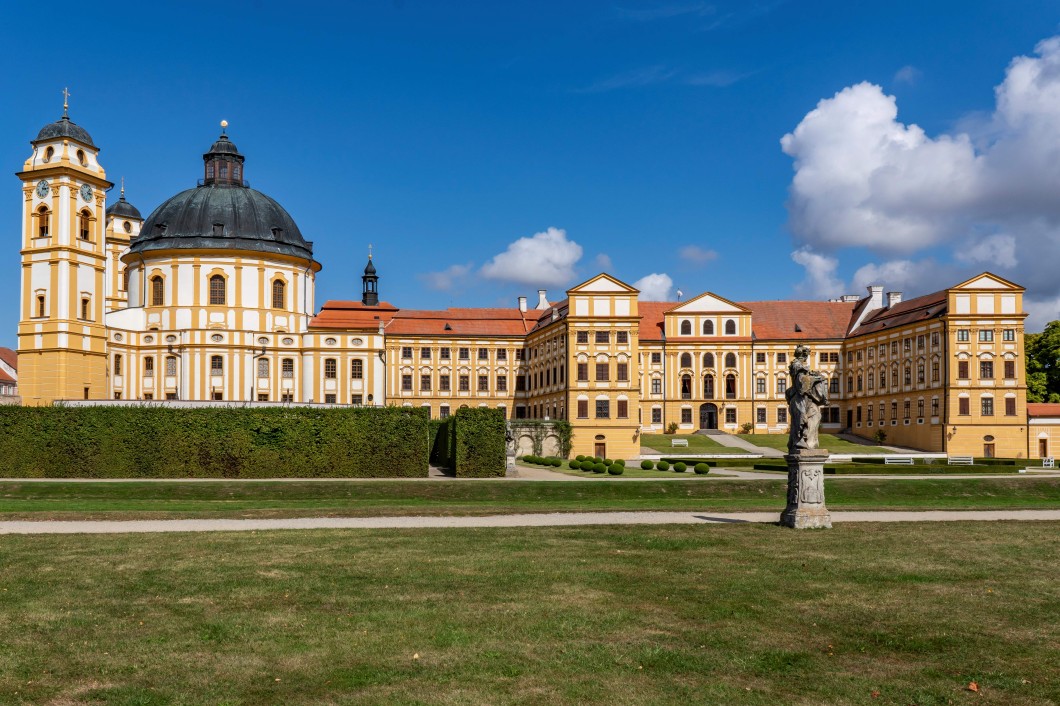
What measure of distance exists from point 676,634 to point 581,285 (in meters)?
56.6

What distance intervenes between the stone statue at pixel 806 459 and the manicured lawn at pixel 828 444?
4107 centimetres

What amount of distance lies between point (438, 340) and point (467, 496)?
48099mm

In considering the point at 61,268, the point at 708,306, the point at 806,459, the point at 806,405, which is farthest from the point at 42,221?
the point at 806,459

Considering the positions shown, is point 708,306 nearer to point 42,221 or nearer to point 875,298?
point 875,298

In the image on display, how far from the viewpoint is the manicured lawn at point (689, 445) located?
63.0 metres

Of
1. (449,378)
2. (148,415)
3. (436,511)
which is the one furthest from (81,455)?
(449,378)

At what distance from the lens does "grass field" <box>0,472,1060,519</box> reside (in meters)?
23.8

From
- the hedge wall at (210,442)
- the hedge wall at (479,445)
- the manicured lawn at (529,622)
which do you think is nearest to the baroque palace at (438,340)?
the hedge wall at (210,442)

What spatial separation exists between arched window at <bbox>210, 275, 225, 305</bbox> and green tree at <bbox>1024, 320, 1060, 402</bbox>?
62.0m

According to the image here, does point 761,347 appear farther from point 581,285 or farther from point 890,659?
point 890,659

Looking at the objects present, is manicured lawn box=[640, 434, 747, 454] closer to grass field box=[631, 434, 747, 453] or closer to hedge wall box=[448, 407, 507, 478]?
grass field box=[631, 434, 747, 453]

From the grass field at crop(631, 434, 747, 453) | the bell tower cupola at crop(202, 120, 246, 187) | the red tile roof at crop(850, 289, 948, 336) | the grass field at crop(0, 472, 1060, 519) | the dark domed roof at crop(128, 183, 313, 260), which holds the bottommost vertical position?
the grass field at crop(631, 434, 747, 453)

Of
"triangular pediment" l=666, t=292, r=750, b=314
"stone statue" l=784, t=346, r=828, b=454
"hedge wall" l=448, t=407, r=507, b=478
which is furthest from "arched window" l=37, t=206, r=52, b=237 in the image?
"stone statue" l=784, t=346, r=828, b=454

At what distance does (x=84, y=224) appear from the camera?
60.7 meters
